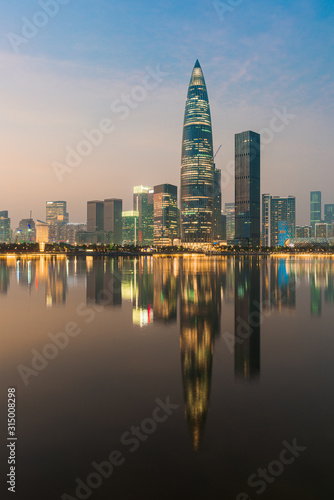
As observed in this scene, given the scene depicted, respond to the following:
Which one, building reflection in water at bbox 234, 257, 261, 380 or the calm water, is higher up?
the calm water

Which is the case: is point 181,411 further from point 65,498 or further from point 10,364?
point 10,364

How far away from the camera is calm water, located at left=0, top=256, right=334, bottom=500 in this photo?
6145 millimetres

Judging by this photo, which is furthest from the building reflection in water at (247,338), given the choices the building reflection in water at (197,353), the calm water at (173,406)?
the building reflection in water at (197,353)

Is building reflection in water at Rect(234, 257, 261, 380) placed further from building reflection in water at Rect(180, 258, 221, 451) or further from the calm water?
building reflection in water at Rect(180, 258, 221, 451)

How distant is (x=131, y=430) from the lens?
25.1 feet

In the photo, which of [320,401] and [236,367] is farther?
[236,367]

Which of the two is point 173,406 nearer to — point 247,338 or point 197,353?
point 197,353

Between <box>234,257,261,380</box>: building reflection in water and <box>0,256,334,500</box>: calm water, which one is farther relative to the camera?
<box>234,257,261,380</box>: building reflection in water

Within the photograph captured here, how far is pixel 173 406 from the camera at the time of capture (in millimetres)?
8828

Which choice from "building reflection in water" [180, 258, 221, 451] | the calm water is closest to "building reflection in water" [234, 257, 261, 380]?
the calm water

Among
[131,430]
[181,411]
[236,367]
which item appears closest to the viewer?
[131,430]

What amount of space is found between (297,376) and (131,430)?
20.0ft

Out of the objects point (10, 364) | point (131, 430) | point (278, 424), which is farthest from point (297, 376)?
point (10, 364)

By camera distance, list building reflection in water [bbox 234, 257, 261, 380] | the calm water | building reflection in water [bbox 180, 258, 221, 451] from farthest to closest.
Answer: building reflection in water [bbox 234, 257, 261, 380] → building reflection in water [bbox 180, 258, 221, 451] → the calm water
